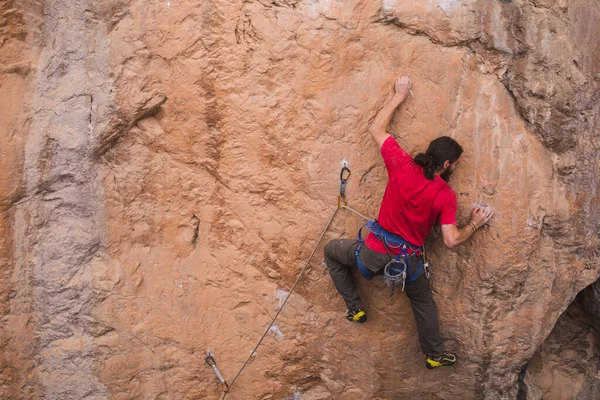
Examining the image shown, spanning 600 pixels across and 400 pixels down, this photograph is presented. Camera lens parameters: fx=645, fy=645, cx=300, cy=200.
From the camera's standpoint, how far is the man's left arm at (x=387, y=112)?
14.0ft

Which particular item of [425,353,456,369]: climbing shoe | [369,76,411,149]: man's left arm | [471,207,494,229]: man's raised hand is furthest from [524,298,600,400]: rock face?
[369,76,411,149]: man's left arm

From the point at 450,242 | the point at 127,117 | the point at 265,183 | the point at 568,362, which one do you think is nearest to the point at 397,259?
the point at 450,242

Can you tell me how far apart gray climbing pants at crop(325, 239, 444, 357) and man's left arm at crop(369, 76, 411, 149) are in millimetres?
752

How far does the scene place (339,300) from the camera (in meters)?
4.80

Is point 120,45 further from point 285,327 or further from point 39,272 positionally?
point 285,327

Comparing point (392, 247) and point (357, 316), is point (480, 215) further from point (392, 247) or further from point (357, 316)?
point (357, 316)

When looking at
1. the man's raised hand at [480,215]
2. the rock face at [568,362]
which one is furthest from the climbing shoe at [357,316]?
the rock face at [568,362]

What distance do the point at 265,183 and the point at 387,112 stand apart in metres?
1.01

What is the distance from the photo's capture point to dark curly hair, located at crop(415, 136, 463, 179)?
4.07 meters

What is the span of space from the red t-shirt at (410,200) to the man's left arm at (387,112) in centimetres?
7

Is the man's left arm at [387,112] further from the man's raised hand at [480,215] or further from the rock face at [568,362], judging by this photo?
the rock face at [568,362]

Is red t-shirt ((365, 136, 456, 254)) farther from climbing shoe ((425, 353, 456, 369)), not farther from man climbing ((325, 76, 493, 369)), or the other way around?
climbing shoe ((425, 353, 456, 369))

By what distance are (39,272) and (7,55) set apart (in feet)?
5.03

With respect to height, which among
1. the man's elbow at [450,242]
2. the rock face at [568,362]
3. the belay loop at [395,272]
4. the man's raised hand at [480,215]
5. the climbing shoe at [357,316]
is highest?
the man's raised hand at [480,215]
